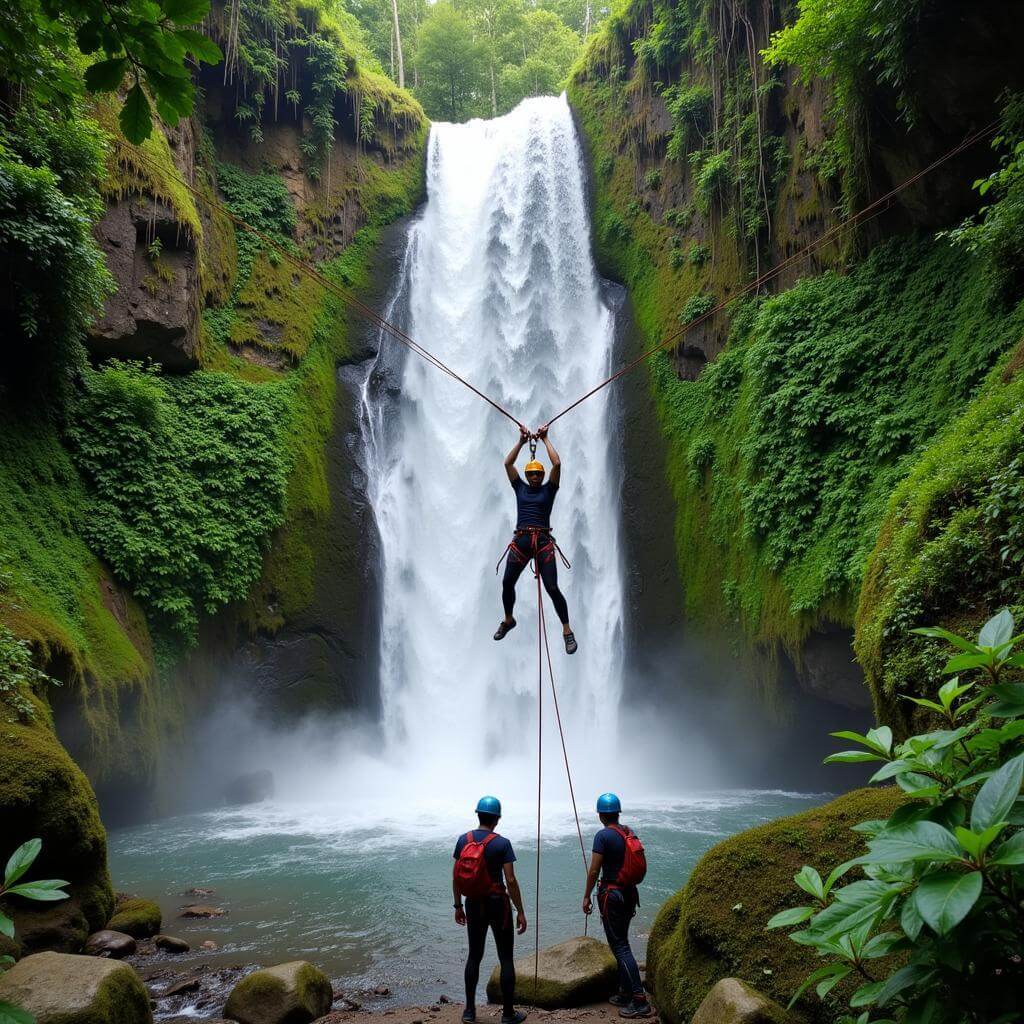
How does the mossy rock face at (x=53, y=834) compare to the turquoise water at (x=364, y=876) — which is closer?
the mossy rock face at (x=53, y=834)

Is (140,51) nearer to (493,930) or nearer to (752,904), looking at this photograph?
(752,904)

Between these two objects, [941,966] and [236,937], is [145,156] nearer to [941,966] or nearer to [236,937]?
[236,937]

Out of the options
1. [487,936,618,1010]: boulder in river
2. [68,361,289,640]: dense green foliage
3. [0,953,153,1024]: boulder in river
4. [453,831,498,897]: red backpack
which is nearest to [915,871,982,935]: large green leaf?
[453,831,498,897]: red backpack

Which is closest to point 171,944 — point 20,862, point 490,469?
point 20,862

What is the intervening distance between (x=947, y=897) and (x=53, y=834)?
692cm

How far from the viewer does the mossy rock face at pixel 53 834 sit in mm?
6031

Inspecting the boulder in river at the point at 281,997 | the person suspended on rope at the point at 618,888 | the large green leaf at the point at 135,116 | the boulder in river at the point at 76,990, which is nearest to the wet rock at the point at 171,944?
the boulder in river at the point at 281,997

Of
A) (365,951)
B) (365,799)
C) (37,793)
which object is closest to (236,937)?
(365,951)

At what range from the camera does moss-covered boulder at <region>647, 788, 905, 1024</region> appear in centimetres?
432

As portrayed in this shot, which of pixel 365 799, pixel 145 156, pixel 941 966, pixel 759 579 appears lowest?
pixel 365 799

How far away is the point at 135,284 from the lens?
46.5ft

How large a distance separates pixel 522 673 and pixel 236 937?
9.82 meters

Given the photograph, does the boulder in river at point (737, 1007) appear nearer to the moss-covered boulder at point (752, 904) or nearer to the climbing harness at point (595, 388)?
the moss-covered boulder at point (752, 904)

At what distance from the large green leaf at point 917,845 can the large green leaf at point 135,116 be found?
255 centimetres
